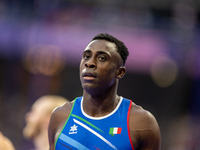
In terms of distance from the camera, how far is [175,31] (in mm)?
7203

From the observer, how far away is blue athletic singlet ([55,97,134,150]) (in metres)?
1.96

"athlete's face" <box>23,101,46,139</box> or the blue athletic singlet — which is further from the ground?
the blue athletic singlet

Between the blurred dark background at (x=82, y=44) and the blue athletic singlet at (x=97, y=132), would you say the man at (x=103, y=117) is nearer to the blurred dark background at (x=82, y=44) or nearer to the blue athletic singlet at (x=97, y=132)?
the blue athletic singlet at (x=97, y=132)

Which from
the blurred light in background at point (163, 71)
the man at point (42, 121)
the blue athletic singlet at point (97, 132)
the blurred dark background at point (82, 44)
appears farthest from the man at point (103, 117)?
the blurred light in background at point (163, 71)

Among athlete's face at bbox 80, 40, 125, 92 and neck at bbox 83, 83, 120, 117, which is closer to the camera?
athlete's face at bbox 80, 40, 125, 92

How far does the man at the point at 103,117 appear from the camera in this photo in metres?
1.98

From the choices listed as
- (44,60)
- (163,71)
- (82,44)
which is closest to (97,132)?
(82,44)

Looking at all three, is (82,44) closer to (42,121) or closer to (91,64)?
(42,121)

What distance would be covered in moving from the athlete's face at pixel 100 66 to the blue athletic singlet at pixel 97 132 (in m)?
0.24

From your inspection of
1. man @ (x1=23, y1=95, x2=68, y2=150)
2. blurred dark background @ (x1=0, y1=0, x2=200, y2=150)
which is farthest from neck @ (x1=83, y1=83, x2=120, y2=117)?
blurred dark background @ (x1=0, y1=0, x2=200, y2=150)

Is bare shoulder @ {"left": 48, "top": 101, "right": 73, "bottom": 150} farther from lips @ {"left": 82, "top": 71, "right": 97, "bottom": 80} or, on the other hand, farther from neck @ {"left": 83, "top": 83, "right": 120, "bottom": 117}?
lips @ {"left": 82, "top": 71, "right": 97, "bottom": 80}

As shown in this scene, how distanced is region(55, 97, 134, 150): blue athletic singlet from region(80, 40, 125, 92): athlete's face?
236 mm

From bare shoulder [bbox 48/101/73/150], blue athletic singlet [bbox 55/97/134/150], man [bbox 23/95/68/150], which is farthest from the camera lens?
man [bbox 23/95/68/150]

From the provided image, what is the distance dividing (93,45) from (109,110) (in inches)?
20.1
